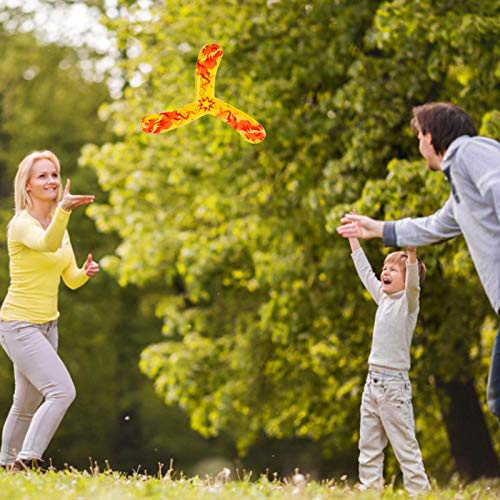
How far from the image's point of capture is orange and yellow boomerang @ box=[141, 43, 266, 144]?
256 inches

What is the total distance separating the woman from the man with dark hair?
1955 millimetres

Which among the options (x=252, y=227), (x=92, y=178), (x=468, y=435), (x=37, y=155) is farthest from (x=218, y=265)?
(x=92, y=178)

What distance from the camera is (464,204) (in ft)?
15.8

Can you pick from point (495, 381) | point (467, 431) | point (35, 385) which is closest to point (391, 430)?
point (495, 381)

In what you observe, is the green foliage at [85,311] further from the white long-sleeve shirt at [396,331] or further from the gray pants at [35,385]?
the white long-sleeve shirt at [396,331]

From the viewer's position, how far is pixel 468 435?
13.5m

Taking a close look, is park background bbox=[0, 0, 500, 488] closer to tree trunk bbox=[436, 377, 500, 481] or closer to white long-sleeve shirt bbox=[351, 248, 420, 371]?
tree trunk bbox=[436, 377, 500, 481]

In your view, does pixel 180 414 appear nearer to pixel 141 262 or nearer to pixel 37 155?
pixel 141 262

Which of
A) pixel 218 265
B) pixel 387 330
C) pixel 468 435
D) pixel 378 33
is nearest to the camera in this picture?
pixel 387 330

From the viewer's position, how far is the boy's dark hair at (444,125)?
4918mm

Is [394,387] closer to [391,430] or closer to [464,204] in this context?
[391,430]

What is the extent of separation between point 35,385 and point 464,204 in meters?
2.90

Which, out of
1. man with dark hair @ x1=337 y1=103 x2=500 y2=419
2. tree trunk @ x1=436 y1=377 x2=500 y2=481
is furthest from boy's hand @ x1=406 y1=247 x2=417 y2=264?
tree trunk @ x1=436 y1=377 x2=500 y2=481

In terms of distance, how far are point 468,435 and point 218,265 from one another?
424 cm
